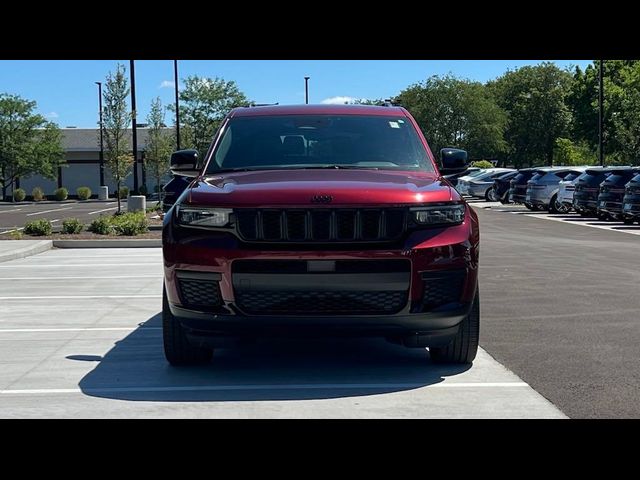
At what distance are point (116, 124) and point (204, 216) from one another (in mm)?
24131

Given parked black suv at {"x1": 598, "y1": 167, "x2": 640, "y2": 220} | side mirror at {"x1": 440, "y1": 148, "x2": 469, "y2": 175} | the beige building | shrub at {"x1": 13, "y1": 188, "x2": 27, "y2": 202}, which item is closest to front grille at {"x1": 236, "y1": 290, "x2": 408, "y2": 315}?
side mirror at {"x1": 440, "y1": 148, "x2": 469, "y2": 175}

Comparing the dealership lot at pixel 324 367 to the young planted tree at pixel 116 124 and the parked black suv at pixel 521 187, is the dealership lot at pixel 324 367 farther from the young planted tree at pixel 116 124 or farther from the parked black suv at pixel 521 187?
the parked black suv at pixel 521 187

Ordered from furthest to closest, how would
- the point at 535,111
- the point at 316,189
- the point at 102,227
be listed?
the point at 535,111, the point at 102,227, the point at 316,189

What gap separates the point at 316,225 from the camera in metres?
6.07

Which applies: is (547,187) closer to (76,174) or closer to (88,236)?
(88,236)

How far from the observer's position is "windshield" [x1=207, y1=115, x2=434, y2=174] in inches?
289

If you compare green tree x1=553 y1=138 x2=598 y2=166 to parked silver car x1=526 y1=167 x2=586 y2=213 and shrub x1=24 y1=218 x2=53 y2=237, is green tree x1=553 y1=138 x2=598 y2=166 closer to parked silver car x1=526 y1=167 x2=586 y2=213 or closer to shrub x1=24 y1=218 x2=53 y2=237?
parked silver car x1=526 y1=167 x2=586 y2=213

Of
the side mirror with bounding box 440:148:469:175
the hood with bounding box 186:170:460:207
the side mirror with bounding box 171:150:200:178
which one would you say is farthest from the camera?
the side mirror with bounding box 440:148:469:175

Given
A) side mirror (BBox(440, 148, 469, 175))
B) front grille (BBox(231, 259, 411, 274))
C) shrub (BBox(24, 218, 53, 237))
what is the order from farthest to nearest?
shrub (BBox(24, 218, 53, 237)), side mirror (BBox(440, 148, 469, 175)), front grille (BBox(231, 259, 411, 274))

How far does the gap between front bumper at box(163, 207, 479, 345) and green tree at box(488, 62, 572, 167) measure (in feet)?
250

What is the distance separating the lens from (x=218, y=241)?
240 inches

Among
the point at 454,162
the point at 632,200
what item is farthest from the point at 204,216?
the point at 632,200

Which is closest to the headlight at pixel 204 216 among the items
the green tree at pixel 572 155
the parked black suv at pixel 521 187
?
the parked black suv at pixel 521 187
